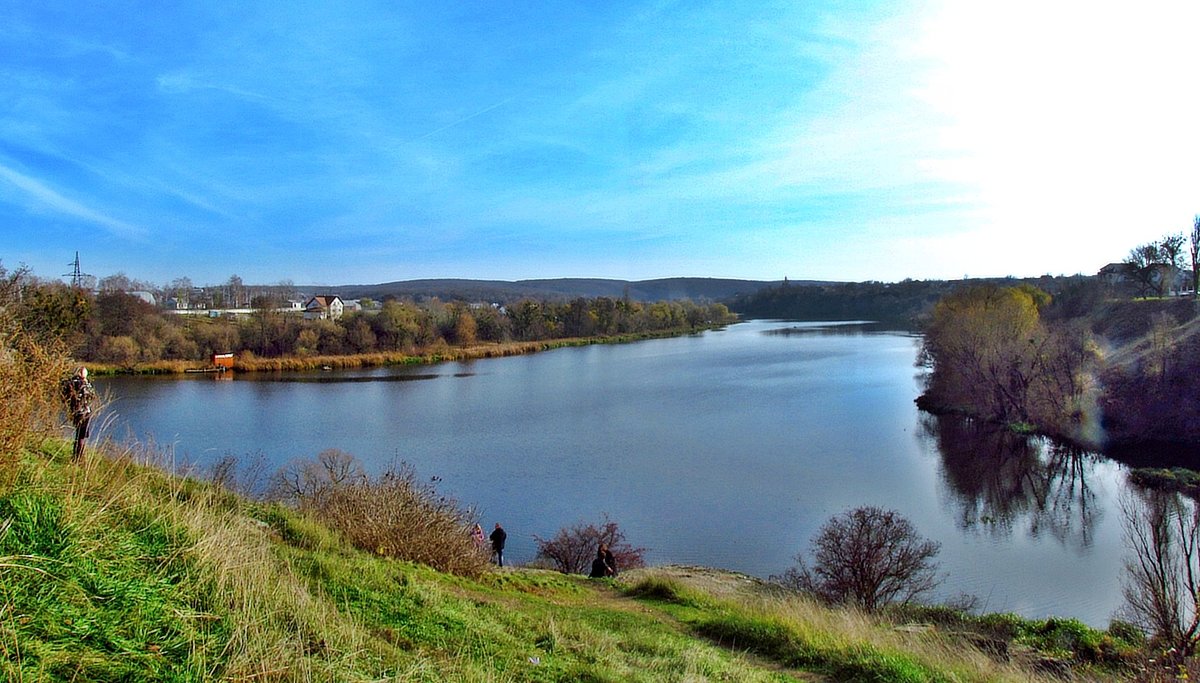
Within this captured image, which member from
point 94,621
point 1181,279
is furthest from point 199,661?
point 1181,279

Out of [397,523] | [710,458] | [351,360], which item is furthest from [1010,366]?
[351,360]

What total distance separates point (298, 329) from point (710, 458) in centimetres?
4142

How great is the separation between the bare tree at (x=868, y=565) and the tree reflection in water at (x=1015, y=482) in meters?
4.95

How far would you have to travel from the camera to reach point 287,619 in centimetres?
321

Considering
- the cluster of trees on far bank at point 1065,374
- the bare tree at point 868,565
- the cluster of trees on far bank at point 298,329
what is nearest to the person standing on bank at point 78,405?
the bare tree at point 868,565

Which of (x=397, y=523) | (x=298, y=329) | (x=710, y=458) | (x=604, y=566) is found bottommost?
(x=710, y=458)

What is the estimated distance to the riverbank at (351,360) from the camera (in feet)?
136

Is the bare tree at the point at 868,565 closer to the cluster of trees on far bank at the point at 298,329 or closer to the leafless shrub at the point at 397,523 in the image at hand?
the leafless shrub at the point at 397,523

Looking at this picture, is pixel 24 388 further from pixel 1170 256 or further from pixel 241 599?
pixel 1170 256

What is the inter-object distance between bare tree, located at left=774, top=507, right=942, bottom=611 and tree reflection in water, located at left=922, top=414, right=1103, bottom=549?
4.95 meters

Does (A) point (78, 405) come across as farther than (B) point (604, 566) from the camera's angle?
No

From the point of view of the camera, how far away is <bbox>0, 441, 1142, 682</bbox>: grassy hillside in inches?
100

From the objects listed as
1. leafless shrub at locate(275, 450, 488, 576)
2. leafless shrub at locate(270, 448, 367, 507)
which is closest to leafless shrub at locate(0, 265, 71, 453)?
leafless shrub at locate(275, 450, 488, 576)

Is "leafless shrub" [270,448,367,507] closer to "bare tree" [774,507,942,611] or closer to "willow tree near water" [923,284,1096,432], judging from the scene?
"bare tree" [774,507,942,611]
